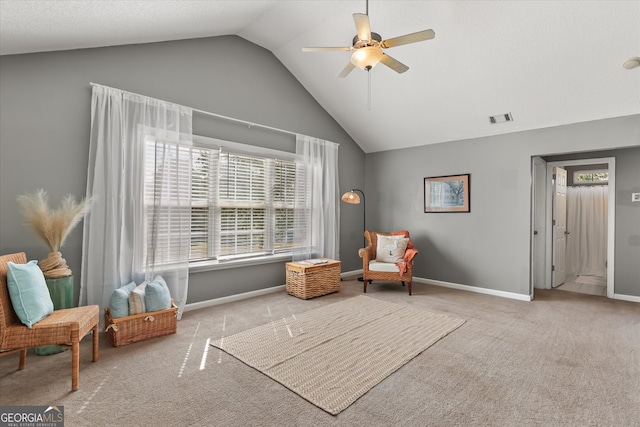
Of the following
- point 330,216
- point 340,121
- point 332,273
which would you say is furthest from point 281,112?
point 332,273

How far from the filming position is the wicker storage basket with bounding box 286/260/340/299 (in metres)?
4.20

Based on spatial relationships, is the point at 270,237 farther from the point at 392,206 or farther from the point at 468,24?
the point at 468,24

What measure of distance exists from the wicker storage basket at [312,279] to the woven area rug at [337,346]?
48cm

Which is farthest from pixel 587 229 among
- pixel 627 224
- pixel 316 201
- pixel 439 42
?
pixel 316 201

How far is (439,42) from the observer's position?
11.3 feet

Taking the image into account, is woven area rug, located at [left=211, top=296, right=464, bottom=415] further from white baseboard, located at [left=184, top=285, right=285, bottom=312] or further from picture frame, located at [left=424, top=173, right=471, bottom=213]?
picture frame, located at [left=424, top=173, right=471, bottom=213]

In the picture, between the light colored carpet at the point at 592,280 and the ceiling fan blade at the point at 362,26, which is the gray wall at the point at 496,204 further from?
the ceiling fan blade at the point at 362,26

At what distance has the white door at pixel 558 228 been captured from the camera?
498 centimetres

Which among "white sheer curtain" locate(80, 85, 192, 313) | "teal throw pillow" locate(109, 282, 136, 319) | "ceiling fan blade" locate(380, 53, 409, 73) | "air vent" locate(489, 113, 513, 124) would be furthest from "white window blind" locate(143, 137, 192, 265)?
"air vent" locate(489, 113, 513, 124)

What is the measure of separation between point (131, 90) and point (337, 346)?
3.29 m

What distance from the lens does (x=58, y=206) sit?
2803 millimetres

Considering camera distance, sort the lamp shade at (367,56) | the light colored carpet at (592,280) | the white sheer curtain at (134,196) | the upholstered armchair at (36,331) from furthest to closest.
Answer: the light colored carpet at (592,280) < the white sheer curtain at (134,196) < the lamp shade at (367,56) < the upholstered armchair at (36,331)

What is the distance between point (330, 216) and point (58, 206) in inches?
137

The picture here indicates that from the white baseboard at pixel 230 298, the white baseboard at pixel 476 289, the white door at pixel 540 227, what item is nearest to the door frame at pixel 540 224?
the white door at pixel 540 227
